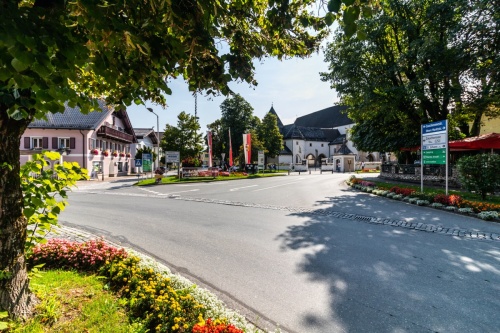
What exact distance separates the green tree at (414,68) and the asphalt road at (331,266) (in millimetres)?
10514

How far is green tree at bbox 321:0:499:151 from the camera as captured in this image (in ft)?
50.2

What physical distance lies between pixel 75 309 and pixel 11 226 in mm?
1264

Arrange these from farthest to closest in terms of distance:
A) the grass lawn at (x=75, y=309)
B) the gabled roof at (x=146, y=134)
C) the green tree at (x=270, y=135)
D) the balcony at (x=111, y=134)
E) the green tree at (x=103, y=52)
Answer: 1. the green tree at (x=270, y=135)
2. the gabled roof at (x=146, y=134)
3. the balcony at (x=111, y=134)
4. the grass lawn at (x=75, y=309)
5. the green tree at (x=103, y=52)

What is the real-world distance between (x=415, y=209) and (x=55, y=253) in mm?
11841

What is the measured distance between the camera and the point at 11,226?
2.87 meters

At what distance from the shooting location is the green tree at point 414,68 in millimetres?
15297

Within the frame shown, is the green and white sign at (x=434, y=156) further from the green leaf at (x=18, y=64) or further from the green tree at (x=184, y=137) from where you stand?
the green tree at (x=184, y=137)

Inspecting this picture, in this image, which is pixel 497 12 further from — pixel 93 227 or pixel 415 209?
pixel 93 227

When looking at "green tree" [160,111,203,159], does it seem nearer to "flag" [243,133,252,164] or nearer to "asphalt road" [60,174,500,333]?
"flag" [243,133,252,164]

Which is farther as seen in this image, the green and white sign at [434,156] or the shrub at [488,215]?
the green and white sign at [434,156]

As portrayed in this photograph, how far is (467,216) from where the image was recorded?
9367mm

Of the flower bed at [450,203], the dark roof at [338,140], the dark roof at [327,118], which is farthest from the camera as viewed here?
the dark roof at [327,118]

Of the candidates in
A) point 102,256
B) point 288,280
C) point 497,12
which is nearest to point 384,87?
point 497,12

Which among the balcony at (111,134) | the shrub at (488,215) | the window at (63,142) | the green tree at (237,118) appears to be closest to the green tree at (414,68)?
the shrub at (488,215)
